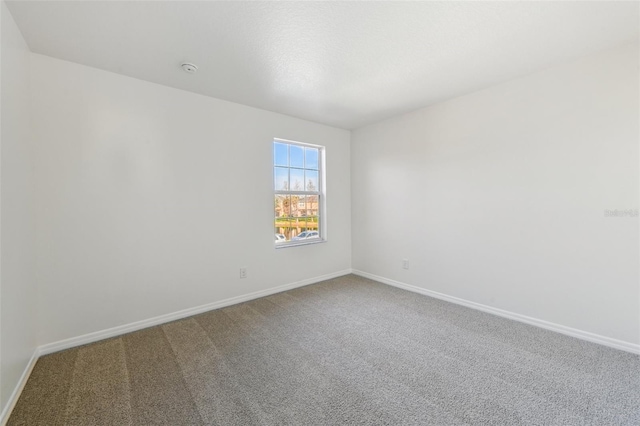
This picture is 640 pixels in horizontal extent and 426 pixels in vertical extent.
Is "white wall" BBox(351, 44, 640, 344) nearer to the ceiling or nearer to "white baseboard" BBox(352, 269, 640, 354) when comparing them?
"white baseboard" BBox(352, 269, 640, 354)

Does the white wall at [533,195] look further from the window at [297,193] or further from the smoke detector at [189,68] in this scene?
the smoke detector at [189,68]

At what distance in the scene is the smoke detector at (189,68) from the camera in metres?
2.24

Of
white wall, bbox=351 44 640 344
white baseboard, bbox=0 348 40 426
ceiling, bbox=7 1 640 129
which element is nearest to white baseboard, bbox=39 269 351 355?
white baseboard, bbox=0 348 40 426

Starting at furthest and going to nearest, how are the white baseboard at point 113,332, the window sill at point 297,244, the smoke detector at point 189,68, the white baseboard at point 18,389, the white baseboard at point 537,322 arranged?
the window sill at point 297,244
the smoke detector at point 189,68
the white baseboard at point 537,322
the white baseboard at point 113,332
the white baseboard at point 18,389

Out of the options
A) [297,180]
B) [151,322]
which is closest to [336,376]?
[151,322]

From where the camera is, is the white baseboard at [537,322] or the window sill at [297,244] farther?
the window sill at [297,244]

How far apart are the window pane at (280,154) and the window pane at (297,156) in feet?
0.30

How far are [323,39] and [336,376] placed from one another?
2.43 meters

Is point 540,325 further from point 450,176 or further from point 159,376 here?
point 159,376

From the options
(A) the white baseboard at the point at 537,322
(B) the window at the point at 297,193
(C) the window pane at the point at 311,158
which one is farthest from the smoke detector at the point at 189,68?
(A) the white baseboard at the point at 537,322

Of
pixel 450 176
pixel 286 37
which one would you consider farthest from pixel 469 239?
pixel 286 37

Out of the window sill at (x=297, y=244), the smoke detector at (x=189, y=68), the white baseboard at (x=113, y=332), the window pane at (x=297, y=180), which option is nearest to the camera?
the white baseboard at (x=113, y=332)

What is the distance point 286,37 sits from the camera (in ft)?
6.18

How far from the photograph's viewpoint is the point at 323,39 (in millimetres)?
1906
